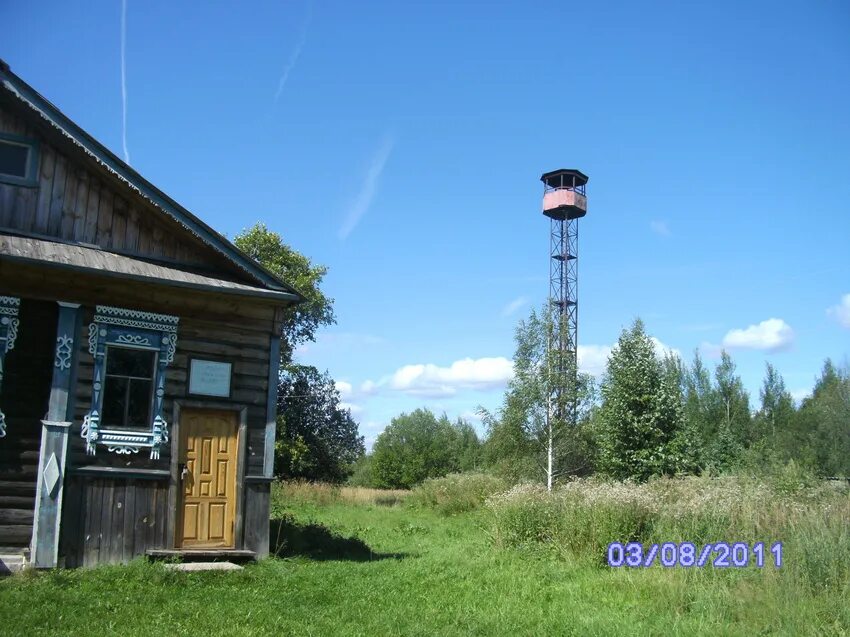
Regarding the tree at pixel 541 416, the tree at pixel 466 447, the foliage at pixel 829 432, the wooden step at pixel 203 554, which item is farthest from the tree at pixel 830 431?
the wooden step at pixel 203 554

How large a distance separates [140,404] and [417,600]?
5.25m

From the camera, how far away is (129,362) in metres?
12.0

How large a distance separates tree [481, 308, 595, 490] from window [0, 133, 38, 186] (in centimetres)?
1933

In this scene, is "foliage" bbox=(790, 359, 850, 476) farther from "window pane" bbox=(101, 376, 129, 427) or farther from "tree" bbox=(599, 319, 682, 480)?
"window pane" bbox=(101, 376, 129, 427)

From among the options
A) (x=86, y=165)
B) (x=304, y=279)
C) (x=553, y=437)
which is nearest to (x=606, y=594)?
(x=86, y=165)

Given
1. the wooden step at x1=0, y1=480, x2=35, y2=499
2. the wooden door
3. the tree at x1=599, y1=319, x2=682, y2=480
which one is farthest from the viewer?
the tree at x1=599, y1=319, x2=682, y2=480

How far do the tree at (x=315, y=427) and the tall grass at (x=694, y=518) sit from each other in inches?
913

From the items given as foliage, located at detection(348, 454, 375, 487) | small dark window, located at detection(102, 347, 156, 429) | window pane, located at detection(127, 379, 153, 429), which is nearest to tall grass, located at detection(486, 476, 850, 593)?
window pane, located at detection(127, 379, 153, 429)

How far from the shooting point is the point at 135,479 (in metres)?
11.8

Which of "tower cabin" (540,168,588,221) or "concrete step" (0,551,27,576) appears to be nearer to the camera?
"concrete step" (0,551,27,576)

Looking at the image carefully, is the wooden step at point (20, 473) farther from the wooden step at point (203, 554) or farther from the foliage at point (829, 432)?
the foliage at point (829, 432)

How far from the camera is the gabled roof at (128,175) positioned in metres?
11.6

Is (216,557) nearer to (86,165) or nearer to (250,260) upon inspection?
(250,260)

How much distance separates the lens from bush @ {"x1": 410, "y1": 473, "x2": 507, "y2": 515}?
26734 mm
